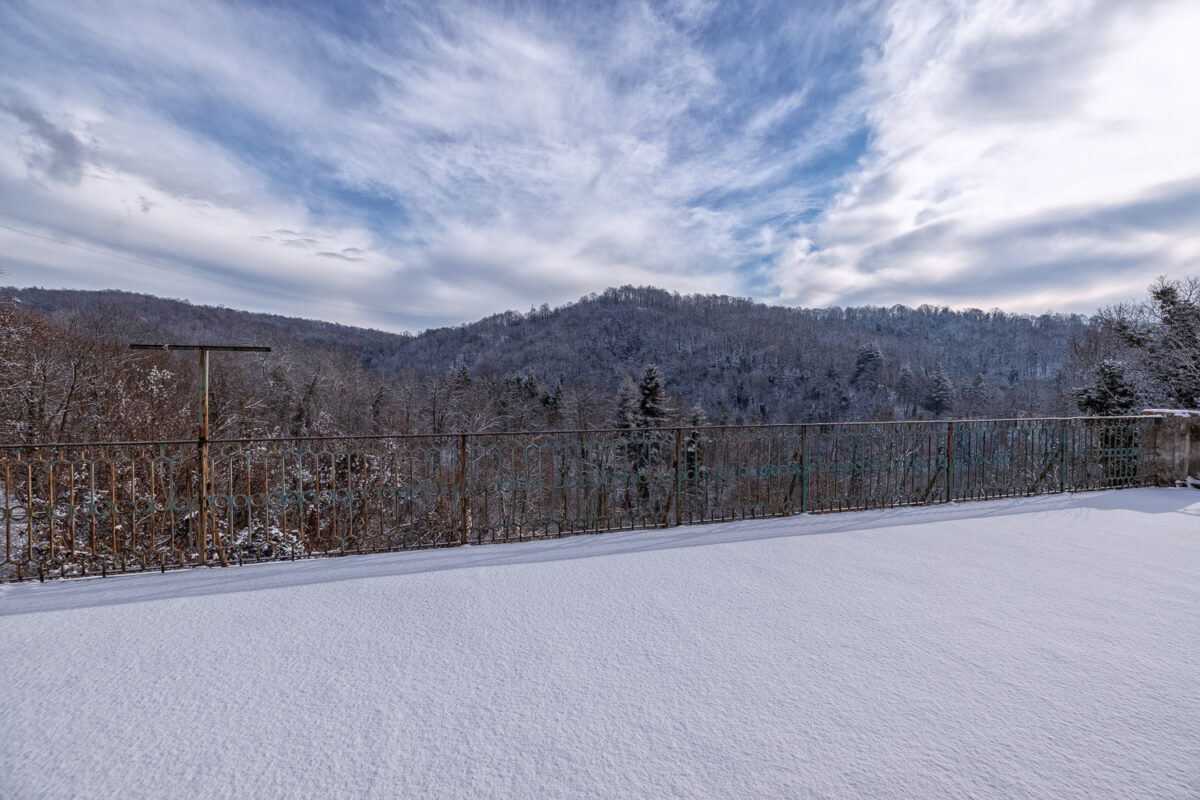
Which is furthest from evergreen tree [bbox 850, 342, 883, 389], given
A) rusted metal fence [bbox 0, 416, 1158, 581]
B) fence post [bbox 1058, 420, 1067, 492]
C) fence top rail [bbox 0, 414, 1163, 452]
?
fence top rail [bbox 0, 414, 1163, 452]

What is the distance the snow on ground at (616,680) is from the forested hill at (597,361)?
14.4 metres

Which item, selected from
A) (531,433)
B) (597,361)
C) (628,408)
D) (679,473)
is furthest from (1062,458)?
(597,361)

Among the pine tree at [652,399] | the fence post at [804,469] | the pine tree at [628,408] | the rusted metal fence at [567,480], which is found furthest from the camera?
the pine tree at [652,399]

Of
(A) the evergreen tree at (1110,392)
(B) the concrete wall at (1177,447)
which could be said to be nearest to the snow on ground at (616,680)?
(B) the concrete wall at (1177,447)

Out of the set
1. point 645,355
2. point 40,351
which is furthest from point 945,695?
point 645,355

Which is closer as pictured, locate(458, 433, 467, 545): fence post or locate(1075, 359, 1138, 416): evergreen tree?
locate(458, 433, 467, 545): fence post

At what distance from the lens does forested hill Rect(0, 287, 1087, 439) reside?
27297 millimetres

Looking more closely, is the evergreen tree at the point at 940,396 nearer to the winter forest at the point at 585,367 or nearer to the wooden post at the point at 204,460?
the winter forest at the point at 585,367

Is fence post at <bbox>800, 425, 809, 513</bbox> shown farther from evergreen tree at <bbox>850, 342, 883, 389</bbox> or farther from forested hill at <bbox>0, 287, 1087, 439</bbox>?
evergreen tree at <bbox>850, 342, 883, 389</bbox>

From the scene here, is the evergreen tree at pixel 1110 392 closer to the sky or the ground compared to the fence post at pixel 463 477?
closer to the sky

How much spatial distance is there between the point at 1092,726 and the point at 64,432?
20.0 meters

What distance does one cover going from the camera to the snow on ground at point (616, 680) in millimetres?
1893

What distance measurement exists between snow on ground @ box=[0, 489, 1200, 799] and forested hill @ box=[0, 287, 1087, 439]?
14379 millimetres

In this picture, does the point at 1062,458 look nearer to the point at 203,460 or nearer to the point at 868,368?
the point at 203,460
